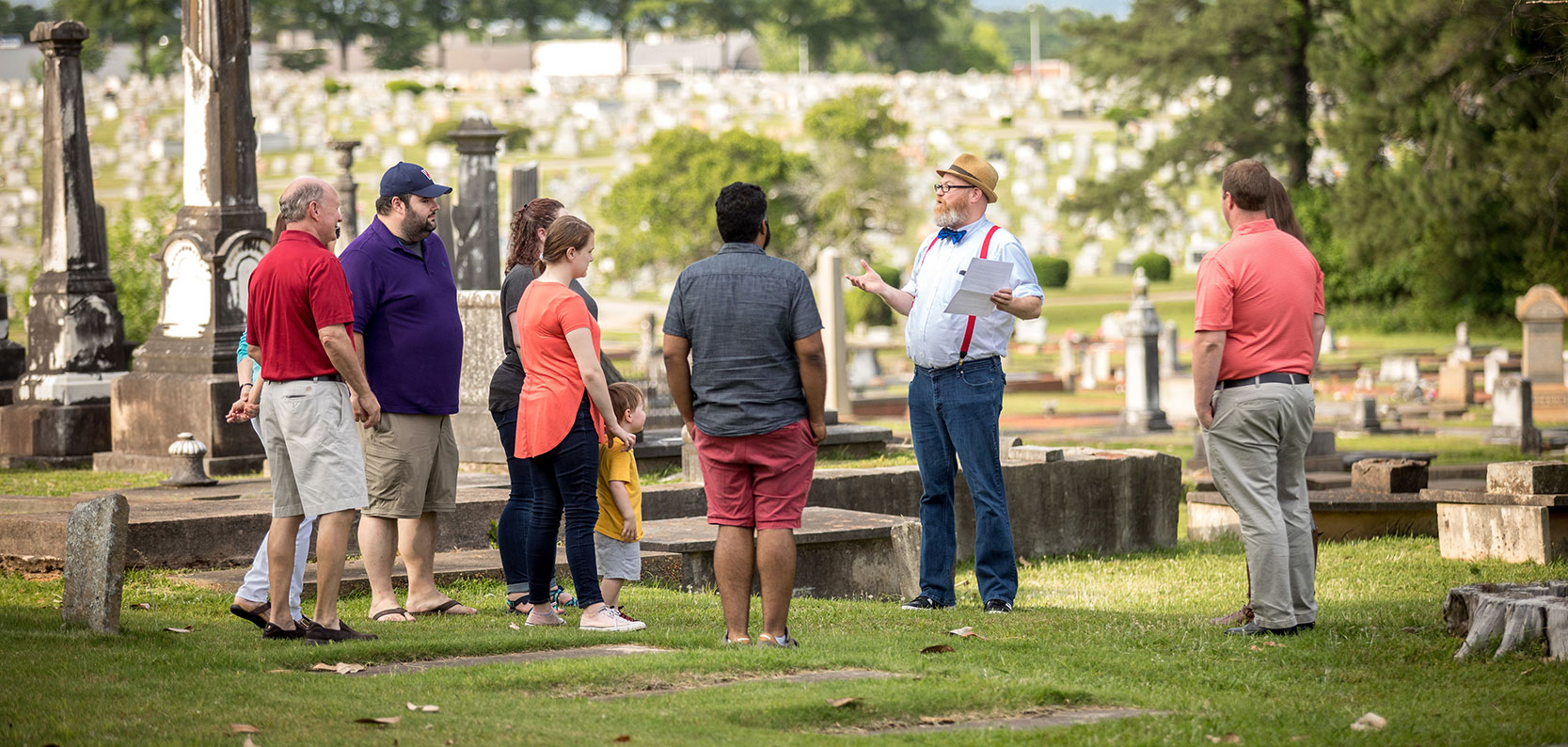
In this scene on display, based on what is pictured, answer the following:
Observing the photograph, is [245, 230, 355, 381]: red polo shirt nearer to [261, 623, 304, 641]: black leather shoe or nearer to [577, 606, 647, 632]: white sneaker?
[261, 623, 304, 641]: black leather shoe

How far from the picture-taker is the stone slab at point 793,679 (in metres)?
5.18

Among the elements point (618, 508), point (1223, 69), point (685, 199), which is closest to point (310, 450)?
point (618, 508)

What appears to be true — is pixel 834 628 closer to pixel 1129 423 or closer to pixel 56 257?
pixel 56 257

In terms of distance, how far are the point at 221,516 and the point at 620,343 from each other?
29.4 metres

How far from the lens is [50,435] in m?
12.9

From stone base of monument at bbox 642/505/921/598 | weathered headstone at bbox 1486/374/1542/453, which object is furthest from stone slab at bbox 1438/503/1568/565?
weathered headstone at bbox 1486/374/1542/453

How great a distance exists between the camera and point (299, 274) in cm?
605

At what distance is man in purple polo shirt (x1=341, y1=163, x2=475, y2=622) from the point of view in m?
6.54

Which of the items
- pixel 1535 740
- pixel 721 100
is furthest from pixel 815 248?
pixel 1535 740

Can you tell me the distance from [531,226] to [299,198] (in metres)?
1.15

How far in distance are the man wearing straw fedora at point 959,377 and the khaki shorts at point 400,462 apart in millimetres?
1943

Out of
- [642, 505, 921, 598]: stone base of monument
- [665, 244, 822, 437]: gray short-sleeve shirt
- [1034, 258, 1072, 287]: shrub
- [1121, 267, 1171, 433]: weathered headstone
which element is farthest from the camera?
[1034, 258, 1072, 287]: shrub

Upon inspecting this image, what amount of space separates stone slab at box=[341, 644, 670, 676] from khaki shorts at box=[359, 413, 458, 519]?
3.25 feet

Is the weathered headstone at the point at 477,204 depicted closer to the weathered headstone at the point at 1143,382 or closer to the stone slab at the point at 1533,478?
the stone slab at the point at 1533,478
